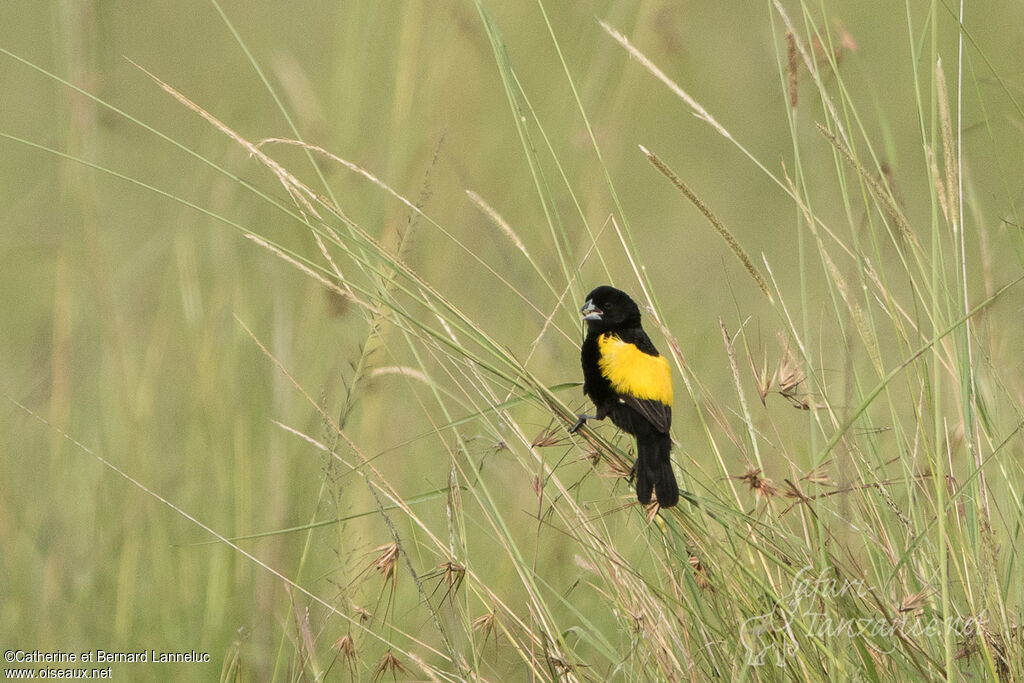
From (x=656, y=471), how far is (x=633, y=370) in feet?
1.83

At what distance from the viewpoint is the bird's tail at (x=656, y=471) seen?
7.29 feet

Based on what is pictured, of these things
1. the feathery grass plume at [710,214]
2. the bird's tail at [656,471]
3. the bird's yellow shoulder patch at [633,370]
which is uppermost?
the feathery grass plume at [710,214]

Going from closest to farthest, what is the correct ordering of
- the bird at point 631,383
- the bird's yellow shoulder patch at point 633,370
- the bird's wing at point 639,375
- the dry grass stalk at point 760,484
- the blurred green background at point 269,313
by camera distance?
the dry grass stalk at point 760,484 < the bird at point 631,383 < the bird's wing at point 639,375 < the bird's yellow shoulder patch at point 633,370 < the blurred green background at point 269,313

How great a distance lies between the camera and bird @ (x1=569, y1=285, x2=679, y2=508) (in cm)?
237

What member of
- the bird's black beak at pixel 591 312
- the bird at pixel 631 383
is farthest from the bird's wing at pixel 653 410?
the bird's black beak at pixel 591 312

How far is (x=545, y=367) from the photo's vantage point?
3918 millimetres

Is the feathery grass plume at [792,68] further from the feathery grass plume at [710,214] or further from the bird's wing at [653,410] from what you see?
the bird's wing at [653,410]

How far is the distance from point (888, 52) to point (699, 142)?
201 cm

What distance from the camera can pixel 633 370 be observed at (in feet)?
9.36

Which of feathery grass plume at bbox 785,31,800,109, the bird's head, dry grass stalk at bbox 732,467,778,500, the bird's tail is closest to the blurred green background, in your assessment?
feathery grass plume at bbox 785,31,800,109

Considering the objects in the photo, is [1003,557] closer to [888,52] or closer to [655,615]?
[655,615]

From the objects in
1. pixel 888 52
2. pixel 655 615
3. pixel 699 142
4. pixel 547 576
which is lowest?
pixel 547 576

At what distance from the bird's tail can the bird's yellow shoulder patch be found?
230mm

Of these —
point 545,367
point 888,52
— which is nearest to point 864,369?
point 545,367
